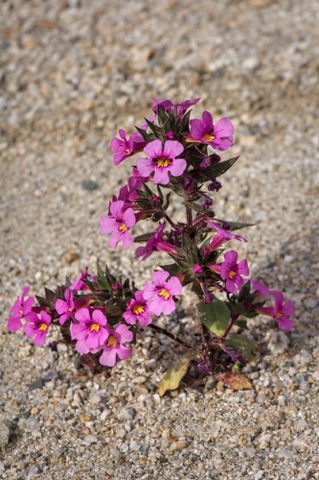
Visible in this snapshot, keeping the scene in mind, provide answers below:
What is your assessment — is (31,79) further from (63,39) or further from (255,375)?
(255,375)

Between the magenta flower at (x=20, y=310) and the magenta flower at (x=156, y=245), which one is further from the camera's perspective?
the magenta flower at (x=20, y=310)

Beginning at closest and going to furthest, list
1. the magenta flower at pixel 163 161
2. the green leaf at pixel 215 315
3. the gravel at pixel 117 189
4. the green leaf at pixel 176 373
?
the magenta flower at pixel 163 161, the green leaf at pixel 215 315, the gravel at pixel 117 189, the green leaf at pixel 176 373

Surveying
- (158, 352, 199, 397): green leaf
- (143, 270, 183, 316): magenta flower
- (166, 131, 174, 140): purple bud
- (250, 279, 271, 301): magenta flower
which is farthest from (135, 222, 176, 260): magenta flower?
(158, 352, 199, 397): green leaf

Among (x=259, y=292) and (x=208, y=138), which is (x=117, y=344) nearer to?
(x=259, y=292)

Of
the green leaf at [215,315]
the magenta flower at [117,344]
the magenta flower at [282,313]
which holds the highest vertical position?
the magenta flower at [117,344]

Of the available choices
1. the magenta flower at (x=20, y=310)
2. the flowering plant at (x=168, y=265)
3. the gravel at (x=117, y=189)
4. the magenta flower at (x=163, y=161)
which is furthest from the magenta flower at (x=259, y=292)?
the magenta flower at (x=20, y=310)

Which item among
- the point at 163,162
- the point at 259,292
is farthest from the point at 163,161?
the point at 259,292

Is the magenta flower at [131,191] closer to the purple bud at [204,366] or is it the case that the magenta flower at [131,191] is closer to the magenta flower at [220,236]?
the magenta flower at [220,236]
